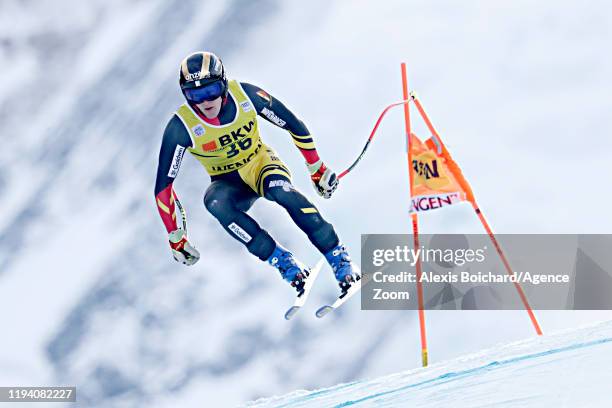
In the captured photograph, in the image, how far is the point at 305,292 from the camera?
26.1 feet

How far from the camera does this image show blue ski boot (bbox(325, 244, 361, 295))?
7918mm

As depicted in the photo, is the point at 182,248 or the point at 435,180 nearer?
the point at 182,248

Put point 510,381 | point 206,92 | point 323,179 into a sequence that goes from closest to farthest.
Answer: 1. point 510,381
2. point 206,92
3. point 323,179

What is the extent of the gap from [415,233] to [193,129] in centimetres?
287

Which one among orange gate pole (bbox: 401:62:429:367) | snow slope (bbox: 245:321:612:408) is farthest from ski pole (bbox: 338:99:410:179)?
snow slope (bbox: 245:321:612:408)

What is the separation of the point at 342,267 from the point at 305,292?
44cm

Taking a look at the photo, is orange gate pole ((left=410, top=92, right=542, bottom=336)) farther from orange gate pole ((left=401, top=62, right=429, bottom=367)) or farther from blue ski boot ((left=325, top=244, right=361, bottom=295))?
blue ski boot ((left=325, top=244, right=361, bottom=295))

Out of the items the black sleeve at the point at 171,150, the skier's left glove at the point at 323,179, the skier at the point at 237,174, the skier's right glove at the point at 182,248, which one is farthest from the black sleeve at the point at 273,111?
the skier's right glove at the point at 182,248

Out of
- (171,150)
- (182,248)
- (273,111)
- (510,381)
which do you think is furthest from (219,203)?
(510,381)

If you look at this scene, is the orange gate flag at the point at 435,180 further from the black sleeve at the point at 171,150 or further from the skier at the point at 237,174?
the black sleeve at the point at 171,150

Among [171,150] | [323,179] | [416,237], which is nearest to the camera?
[171,150]

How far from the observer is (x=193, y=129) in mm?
7848

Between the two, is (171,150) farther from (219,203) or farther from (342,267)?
(342,267)

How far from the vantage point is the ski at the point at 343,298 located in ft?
24.5
